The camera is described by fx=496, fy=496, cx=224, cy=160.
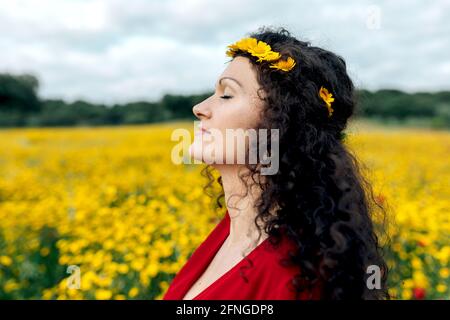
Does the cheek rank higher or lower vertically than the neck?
higher

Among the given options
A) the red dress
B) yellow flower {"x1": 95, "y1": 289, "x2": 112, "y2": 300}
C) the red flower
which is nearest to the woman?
the red dress

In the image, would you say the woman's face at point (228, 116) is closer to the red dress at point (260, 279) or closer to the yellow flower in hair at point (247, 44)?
the yellow flower in hair at point (247, 44)

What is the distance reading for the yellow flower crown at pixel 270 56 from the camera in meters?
1.38

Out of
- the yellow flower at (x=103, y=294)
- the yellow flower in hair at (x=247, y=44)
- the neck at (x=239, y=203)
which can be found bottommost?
the yellow flower at (x=103, y=294)

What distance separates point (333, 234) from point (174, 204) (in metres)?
2.32

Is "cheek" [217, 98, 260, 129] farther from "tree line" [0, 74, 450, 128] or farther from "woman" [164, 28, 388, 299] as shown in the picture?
"tree line" [0, 74, 450, 128]

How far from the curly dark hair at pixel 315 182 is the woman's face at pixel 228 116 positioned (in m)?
0.03

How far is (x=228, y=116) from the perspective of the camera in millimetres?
1352

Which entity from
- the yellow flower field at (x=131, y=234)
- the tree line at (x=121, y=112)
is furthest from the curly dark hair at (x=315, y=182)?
the tree line at (x=121, y=112)

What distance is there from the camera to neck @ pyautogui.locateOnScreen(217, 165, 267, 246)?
4.57 ft

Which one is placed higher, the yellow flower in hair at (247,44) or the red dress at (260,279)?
the yellow flower in hair at (247,44)

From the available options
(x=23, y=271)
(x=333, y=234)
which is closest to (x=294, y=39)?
(x=333, y=234)

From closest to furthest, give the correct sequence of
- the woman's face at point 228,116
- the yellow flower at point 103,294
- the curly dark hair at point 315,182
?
the curly dark hair at point 315,182
the woman's face at point 228,116
the yellow flower at point 103,294

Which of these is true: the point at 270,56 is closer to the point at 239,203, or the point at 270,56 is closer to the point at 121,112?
the point at 239,203
